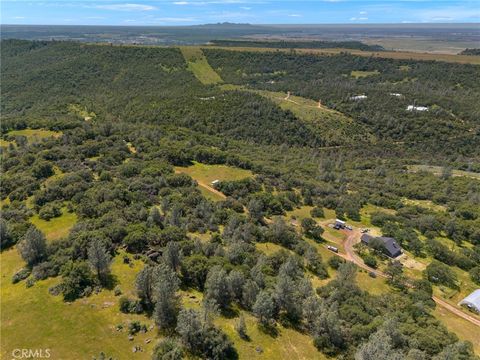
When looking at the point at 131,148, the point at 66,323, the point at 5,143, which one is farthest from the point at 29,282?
the point at 5,143

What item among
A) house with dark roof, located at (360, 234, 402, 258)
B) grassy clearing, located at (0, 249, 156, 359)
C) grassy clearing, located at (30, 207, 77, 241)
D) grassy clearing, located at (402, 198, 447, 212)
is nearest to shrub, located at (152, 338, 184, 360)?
grassy clearing, located at (0, 249, 156, 359)

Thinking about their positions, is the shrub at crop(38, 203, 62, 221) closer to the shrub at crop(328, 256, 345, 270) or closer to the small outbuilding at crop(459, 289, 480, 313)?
the shrub at crop(328, 256, 345, 270)

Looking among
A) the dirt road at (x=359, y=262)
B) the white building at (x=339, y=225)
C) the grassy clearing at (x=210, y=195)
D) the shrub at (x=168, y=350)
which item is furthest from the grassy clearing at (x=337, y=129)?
the shrub at (x=168, y=350)

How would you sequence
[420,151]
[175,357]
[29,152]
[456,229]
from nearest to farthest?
[175,357], [456,229], [29,152], [420,151]

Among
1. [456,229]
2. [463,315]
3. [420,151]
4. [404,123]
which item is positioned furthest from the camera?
[404,123]

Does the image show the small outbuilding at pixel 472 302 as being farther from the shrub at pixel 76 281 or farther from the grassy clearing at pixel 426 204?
the shrub at pixel 76 281

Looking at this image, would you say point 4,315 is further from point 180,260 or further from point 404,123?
point 404,123

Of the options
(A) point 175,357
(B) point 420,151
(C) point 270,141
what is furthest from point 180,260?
(B) point 420,151
